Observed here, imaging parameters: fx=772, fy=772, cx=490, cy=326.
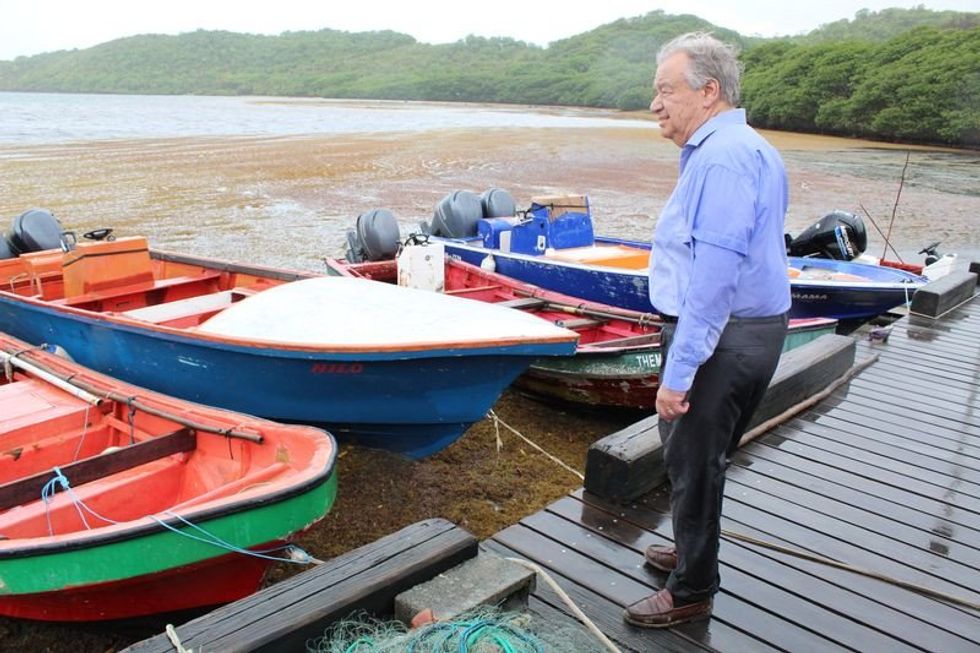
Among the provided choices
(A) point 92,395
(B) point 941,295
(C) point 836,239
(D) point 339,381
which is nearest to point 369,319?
(D) point 339,381

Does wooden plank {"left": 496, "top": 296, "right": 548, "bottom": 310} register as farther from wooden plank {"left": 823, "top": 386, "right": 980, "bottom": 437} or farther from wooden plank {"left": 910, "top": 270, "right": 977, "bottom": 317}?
wooden plank {"left": 910, "top": 270, "right": 977, "bottom": 317}

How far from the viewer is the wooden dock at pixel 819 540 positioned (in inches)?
109

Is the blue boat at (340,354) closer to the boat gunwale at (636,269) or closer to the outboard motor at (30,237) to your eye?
the outboard motor at (30,237)

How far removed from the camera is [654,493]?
12.2 feet

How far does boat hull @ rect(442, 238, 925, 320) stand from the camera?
8.20 meters

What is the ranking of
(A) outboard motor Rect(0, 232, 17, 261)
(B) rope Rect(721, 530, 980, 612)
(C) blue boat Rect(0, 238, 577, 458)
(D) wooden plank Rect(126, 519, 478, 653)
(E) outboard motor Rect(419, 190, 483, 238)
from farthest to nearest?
(E) outboard motor Rect(419, 190, 483, 238) → (A) outboard motor Rect(0, 232, 17, 261) → (C) blue boat Rect(0, 238, 577, 458) → (B) rope Rect(721, 530, 980, 612) → (D) wooden plank Rect(126, 519, 478, 653)

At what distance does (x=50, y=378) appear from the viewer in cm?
525

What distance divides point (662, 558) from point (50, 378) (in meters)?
4.31

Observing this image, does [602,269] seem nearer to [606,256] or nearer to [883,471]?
[606,256]

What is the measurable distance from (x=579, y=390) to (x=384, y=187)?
1686 cm

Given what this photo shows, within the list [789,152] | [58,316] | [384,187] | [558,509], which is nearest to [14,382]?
[58,316]

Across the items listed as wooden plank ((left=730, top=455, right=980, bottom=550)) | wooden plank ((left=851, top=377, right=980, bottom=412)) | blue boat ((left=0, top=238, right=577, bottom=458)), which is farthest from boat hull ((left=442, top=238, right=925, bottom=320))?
wooden plank ((left=730, top=455, right=980, bottom=550))

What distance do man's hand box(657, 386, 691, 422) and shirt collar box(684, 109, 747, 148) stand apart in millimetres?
728

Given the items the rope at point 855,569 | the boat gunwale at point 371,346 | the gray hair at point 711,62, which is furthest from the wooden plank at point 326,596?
the boat gunwale at point 371,346
